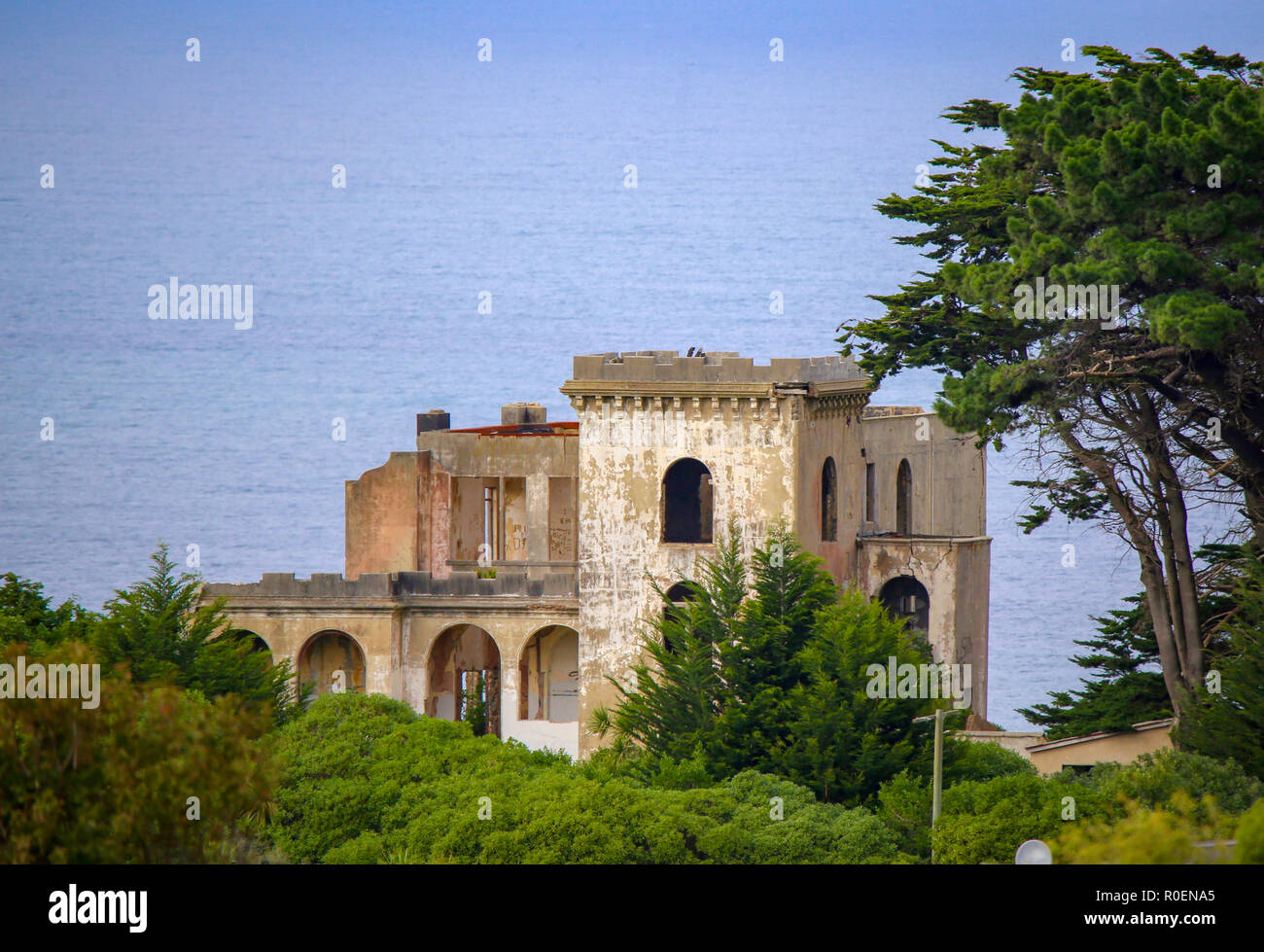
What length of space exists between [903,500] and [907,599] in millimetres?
3014

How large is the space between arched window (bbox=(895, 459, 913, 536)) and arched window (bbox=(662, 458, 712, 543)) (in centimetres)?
453

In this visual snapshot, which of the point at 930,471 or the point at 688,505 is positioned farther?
the point at 930,471

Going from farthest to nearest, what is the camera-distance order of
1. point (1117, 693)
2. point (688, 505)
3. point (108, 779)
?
point (688, 505) → point (1117, 693) → point (108, 779)

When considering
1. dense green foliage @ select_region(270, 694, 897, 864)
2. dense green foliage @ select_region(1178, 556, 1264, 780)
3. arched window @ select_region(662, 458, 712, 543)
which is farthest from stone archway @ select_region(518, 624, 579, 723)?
dense green foliage @ select_region(1178, 556, 1264, 780)

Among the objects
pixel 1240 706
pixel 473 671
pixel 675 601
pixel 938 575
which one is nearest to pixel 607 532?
pixel 675 601

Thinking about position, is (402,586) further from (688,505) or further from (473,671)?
(688,505)

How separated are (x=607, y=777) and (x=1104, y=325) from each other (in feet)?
41.1

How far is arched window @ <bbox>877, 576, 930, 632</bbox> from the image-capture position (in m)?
52.5

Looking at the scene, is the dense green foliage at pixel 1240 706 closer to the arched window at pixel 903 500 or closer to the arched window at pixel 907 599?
the arched window at pixel 907 599

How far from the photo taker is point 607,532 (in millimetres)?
49469

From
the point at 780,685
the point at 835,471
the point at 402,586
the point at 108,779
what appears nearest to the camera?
the point at 108,779

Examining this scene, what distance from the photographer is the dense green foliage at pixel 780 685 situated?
140 feet

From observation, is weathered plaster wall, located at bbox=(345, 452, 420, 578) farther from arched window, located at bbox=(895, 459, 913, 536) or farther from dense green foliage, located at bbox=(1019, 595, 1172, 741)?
dense green foliage, located at bbox=(1019, 595, 1172, 741)

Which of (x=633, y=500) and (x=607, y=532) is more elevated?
(x=633, y=500)
